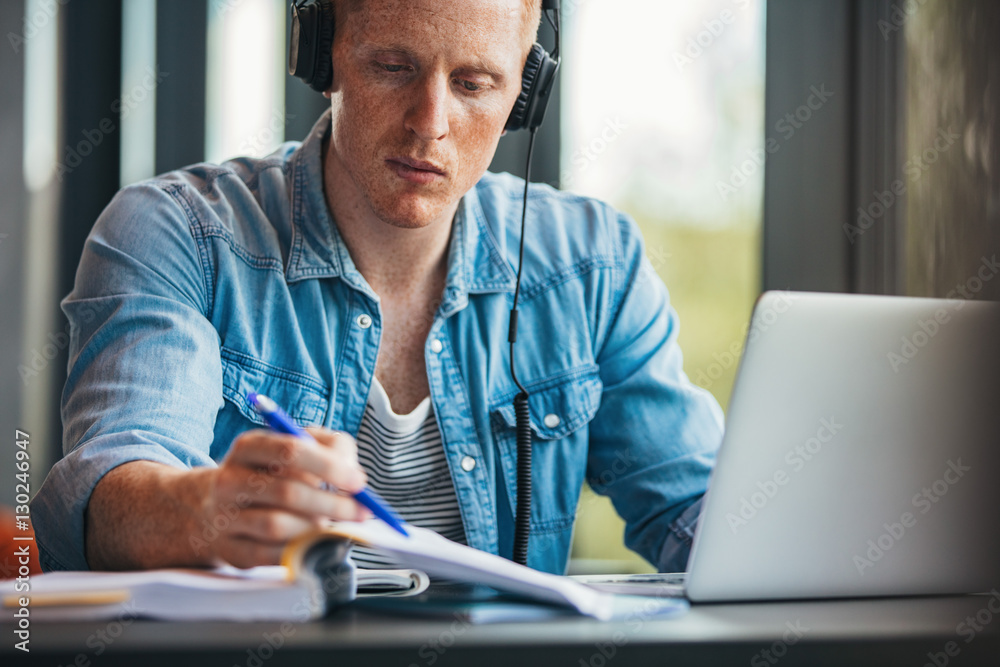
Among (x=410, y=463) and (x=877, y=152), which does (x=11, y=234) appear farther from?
(x=877, y=152)

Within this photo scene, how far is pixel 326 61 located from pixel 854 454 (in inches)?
34.4

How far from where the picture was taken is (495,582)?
1.82ft

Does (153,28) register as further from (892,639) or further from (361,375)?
(892,639)

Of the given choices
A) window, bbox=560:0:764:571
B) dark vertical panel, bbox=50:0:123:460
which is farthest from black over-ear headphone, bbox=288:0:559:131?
dark vertical panel, bbox=50:0:123:460

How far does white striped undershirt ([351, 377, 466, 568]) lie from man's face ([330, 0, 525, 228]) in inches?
10.5

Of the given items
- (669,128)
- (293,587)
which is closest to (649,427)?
(293,587)

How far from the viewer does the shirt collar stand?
1.19 meters

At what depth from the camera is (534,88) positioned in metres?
1.22

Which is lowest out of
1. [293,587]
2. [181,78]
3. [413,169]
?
[293,587]

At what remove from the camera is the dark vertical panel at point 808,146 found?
7.67 feet

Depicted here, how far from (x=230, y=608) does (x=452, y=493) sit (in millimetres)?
694

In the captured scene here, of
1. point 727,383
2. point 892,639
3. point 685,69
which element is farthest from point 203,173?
point 727,383

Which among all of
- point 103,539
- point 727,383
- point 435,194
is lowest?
point 727,383

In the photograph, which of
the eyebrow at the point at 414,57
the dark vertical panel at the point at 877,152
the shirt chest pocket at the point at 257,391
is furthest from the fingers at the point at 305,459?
the dark vertical panel at the point at 877,152
